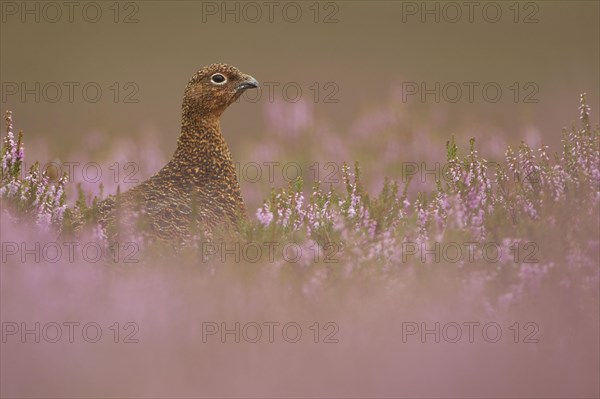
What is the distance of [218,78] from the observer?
5473mm

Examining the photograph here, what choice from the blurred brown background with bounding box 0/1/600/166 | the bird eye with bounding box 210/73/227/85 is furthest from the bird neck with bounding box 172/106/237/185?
the blurred brown background with bounding box 0/1/600/166

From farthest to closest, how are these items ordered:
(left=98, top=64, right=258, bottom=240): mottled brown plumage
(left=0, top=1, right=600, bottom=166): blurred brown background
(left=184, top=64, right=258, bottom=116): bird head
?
(left=0, top=1, right=600, bottom=166): blurred brown background < (left=184, top=64, right=258, bottom=116): bird head < (left=98, top=64, right=258, bottom=240): mottled brown plumage

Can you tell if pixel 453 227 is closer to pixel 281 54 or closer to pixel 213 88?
pixel 213 88

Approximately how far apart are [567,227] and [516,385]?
1406 millimetres

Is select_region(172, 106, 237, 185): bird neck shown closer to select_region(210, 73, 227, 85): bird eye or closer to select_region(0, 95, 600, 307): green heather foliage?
select_region(210, 73, 227, 85): bird eye

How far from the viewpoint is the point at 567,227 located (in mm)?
3688

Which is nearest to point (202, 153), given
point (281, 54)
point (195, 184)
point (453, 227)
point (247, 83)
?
point (195, 184)

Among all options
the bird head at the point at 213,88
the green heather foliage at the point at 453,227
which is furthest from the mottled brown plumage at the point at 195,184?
the green heather foliage at the point at 453,227

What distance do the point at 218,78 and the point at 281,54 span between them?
50.5ft

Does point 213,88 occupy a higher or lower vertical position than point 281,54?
lower

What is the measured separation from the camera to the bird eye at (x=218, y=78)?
5.45 metres

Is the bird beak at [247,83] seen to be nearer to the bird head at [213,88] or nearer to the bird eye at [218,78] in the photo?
the bird head at [213,88]

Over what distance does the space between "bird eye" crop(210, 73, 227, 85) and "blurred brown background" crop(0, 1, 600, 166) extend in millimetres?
6520

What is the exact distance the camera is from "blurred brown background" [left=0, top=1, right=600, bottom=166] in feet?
49.8
